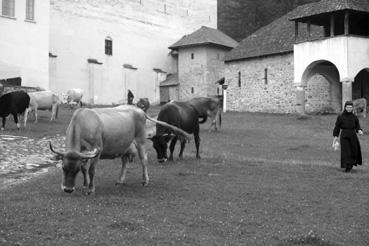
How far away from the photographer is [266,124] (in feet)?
97.7

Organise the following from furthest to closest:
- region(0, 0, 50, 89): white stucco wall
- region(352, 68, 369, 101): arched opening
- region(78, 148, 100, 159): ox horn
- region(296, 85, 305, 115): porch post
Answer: region(352, 68, 369, 101): arched opening < region(0, 0, 50, 89): white stucco wall < region(296, 85, 305, 115): porch post < region(78, 148, 100, 159): ox horn

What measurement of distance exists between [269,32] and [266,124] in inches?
547

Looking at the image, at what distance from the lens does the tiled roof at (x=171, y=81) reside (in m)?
54.9

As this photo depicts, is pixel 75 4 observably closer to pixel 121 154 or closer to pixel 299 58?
pixel 299 58

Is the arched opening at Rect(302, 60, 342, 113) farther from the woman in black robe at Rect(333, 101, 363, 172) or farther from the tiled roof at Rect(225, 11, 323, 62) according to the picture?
the woman in black robe at Rect(333, 101, 363, 172)

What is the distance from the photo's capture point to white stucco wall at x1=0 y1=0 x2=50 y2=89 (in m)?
36.9

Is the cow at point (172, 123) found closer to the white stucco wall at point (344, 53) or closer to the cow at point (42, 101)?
the cow at point (42, 101)

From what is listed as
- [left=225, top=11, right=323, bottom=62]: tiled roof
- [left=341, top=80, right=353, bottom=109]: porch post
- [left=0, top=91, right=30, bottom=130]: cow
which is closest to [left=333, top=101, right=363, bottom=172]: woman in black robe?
[left=0, top=91, right=30, bottom=130]: cow

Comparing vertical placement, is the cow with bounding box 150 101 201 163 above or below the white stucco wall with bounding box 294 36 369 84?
below

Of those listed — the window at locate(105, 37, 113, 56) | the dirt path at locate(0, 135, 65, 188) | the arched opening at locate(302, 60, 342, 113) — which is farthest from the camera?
the window at locate(105, 37, 113, 56)

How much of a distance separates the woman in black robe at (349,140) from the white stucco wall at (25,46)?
2765 cm

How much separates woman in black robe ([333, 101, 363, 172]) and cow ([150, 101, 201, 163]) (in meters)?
3.99

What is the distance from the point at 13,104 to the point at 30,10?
18470mm

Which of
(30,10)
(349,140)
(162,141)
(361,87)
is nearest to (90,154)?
(162,141)
